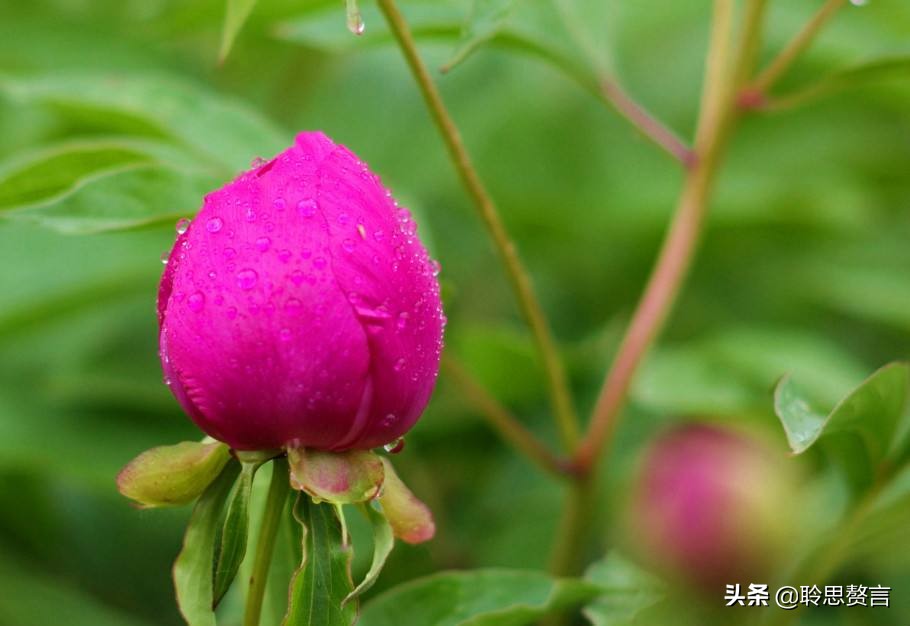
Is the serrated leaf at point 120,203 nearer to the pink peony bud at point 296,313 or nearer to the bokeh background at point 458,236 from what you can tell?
the bokeh background at point 458,236

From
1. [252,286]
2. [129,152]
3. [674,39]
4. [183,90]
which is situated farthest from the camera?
[674,39]

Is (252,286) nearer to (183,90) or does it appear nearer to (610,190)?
(183,90)

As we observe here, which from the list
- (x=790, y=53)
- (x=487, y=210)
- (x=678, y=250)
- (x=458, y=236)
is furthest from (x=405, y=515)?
(x=458, y=236)

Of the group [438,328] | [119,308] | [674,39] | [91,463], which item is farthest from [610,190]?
[438,328]

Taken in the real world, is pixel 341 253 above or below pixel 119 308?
below

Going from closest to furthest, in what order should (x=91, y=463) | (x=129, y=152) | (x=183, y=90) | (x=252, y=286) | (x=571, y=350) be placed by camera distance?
(x=252, y=286), (x=129, y=152), (x=183, y=90), (x=91, y=463), (x=571, y=350)
